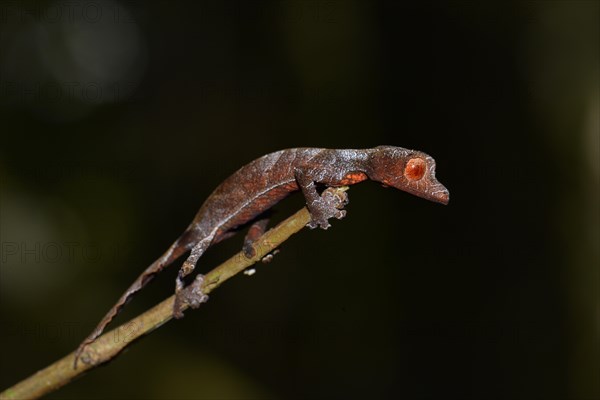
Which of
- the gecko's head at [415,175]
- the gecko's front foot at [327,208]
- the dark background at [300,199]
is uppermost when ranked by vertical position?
the gecko's head at [415,175]

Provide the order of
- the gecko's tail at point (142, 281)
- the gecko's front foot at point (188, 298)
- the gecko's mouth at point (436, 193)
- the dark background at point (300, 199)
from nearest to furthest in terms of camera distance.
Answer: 1. the gecko's mouth at point (436, 193)
2. the gecko's front foot at point (188, 298)
3. the gecko's tail at point (142, 281)
4. the dark background at point (300, 199)

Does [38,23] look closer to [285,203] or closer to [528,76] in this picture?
[285,203]

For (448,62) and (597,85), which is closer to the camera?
(448,62)

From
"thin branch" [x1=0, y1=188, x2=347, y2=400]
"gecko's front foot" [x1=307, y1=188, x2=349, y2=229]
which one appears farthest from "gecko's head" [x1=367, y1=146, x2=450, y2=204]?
"thin branch" [x1=0, y1=188, x2=347, y2=400]

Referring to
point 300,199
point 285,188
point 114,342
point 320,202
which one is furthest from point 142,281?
point 300,199

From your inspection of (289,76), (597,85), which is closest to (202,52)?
(289,76)

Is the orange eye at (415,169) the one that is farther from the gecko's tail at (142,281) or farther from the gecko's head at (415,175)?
the gecko's tail at (142,281)

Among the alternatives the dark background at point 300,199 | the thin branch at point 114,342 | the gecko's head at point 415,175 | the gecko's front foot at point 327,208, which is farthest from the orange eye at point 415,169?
the dark background at point 300,199

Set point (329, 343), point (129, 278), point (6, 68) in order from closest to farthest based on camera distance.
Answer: point (329, 343), point (129, 278), point (6, 68)
